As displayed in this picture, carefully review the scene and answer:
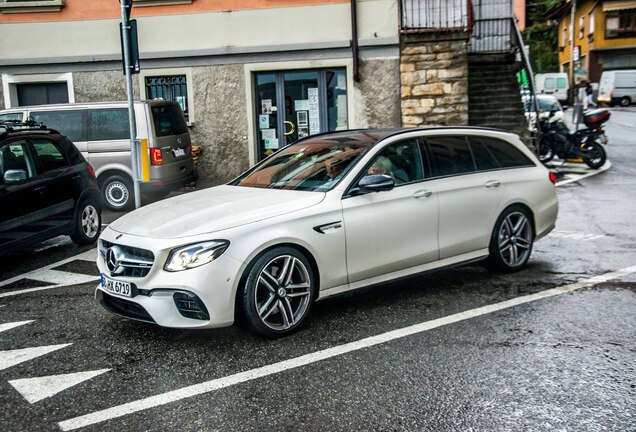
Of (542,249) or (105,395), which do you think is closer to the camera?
(105,395)

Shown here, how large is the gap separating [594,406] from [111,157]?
35.5 ft

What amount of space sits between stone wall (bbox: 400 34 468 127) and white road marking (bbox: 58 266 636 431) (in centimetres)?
889

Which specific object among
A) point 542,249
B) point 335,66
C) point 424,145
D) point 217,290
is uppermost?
point 335,66

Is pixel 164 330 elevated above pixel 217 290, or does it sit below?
below

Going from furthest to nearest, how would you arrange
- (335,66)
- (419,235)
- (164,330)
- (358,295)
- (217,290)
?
(335,66) → (358,295) → (419,235) → (164,330) → (217,290)

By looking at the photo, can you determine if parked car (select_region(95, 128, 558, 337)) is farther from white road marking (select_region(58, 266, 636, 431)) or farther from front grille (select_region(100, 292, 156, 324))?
white road marking (select_region(58, 266, 636, 431))

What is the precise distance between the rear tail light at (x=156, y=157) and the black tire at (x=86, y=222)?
286 centimetres

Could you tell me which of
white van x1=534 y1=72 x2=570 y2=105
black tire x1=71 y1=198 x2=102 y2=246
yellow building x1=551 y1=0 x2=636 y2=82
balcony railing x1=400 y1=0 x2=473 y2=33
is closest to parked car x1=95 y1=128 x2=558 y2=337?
black tire x1=71 y1=198 x2=102 y2=246

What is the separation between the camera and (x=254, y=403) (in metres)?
4.02

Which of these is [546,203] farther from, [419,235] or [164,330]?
[164,330]

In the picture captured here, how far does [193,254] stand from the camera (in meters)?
4.82

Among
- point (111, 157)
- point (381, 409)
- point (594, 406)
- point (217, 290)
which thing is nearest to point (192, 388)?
point (217, 290)

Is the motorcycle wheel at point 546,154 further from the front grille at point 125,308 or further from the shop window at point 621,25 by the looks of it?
the shop window at point 621,25

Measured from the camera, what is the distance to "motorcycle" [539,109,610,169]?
16906 mm
